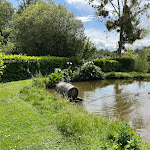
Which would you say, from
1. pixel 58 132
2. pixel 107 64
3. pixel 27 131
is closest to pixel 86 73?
pixel 107 64

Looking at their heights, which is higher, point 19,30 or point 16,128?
point 19,30

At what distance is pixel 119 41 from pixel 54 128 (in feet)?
73.5

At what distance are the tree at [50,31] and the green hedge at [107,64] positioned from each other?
2856 mm

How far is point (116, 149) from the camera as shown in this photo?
9.61 ft

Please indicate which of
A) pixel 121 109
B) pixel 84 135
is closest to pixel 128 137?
pixel 84 135

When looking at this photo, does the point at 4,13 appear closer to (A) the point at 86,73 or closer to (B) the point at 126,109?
(A) the point at 86,73

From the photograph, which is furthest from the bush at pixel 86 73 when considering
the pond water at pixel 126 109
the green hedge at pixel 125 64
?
the green hedge at pixel 125 64

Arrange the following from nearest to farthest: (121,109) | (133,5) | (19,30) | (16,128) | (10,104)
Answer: (16,128), (10,104), (121,109), (19,30), (133,5)

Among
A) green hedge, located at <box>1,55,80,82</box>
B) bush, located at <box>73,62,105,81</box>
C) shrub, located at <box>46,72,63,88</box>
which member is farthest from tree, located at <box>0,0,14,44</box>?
shrub, located at <box>46,72,63,88</box>

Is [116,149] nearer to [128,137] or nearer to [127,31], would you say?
[128,137]

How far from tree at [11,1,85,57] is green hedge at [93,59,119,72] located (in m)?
2.86

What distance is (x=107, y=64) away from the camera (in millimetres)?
18234

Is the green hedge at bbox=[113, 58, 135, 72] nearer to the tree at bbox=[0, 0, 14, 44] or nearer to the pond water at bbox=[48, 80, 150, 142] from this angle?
the pond water at bbox=[48, 80, 150, 142]

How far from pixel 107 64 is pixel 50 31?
7.11 metres
